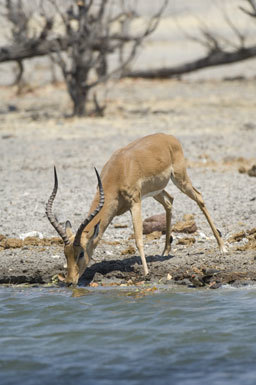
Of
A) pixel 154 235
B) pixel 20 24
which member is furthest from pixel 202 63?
pixel 154 235

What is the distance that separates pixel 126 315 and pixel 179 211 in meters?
3.54

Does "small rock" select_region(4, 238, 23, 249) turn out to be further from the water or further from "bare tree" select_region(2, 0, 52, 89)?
"bare tree" select_region(2, 0, 52, 89)

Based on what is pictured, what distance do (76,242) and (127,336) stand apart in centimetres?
116

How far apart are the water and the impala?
17.3 inches

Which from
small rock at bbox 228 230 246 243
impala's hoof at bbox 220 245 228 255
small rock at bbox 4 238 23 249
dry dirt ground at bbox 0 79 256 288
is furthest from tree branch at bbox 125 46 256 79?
impala's hoof at bbox 220 245 228 255

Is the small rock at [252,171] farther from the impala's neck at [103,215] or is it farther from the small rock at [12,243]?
the impala's neck at [103,215]

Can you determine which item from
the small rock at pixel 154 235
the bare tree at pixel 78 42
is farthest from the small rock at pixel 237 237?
the bare tree at pixel 78 42

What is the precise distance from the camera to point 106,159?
14.3m

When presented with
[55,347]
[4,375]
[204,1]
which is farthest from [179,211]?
[204,1]

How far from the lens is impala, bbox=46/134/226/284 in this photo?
743cm

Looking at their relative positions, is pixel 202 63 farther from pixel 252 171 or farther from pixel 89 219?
pixel 89 219

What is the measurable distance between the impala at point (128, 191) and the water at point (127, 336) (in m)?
0.44

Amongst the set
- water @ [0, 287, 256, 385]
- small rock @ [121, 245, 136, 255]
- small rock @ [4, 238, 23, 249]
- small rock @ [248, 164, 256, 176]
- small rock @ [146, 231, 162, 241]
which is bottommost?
small rock @ [248, 164, 256, 176]

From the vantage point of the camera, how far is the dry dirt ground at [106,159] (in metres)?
8.45
